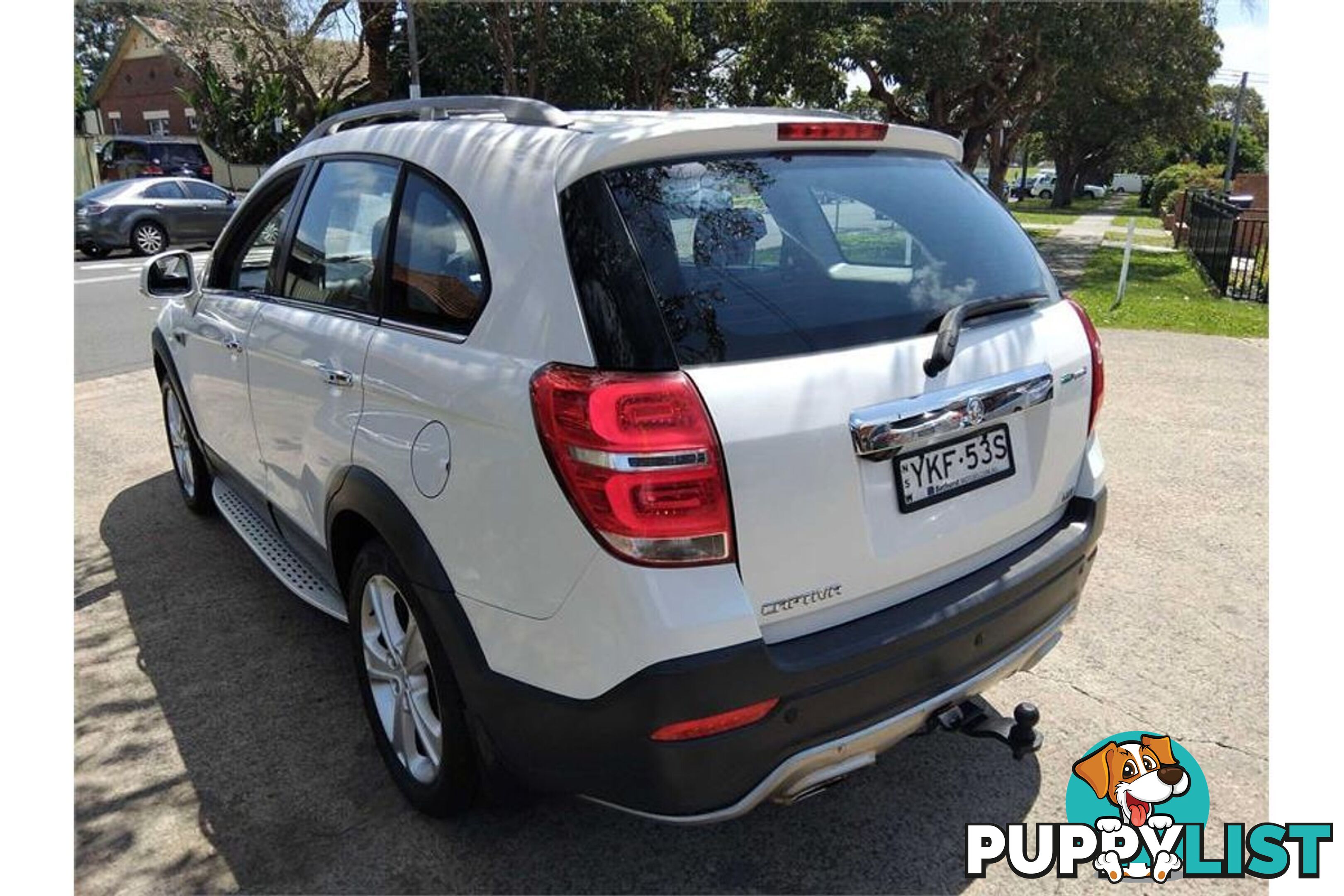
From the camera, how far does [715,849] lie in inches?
103

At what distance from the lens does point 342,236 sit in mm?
3111

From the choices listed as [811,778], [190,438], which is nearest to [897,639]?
[811,778]

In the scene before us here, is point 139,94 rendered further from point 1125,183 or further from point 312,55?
point 1125,183

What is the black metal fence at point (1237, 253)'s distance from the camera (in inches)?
498

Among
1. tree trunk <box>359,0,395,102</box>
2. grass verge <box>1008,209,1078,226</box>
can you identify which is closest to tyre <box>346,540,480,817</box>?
tree trunk <box>359,0,395,102</box>

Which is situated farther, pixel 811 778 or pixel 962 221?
pixel 962 221

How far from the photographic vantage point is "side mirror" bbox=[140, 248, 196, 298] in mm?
4336

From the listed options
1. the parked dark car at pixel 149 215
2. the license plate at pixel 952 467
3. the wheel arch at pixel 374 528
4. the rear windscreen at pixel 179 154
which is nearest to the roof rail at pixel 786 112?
the license plate at pixel 952 467

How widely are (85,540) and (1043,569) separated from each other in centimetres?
455

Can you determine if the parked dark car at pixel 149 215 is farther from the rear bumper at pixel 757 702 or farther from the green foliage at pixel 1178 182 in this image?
the green foliage at pixel 1178 182

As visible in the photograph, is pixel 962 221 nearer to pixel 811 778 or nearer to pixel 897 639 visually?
pixel 897 639

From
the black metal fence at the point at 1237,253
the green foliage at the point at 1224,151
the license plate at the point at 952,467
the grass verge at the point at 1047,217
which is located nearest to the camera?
the license plate at the point at 952,467

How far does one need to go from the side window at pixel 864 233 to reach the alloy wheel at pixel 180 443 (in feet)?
11.8

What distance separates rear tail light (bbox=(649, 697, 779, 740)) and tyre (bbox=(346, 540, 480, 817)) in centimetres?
69
